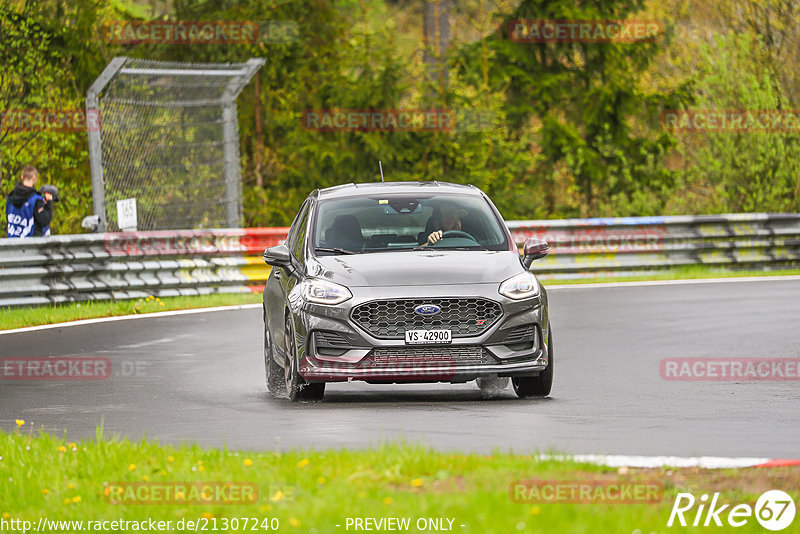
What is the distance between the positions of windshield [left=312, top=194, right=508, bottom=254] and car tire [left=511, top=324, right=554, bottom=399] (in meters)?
1.05

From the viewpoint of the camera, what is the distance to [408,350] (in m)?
11.1

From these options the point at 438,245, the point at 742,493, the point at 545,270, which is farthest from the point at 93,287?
the point at 742,493

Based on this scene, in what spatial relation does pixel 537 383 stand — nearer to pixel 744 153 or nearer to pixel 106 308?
pixel 106 308

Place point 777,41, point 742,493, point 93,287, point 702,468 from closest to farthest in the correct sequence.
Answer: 1. point 742,493
2. point 702,468
3. point 93,287
4. point 777,41

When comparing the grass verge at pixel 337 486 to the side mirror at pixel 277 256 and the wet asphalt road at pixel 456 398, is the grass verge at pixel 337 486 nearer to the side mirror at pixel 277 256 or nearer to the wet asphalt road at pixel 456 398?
the wet asphalt road at pixel 456 398

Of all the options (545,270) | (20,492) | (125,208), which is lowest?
(545,270)

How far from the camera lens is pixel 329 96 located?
34.0 metres

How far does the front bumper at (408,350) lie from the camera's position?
11.1 metres

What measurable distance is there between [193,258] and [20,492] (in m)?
14.5

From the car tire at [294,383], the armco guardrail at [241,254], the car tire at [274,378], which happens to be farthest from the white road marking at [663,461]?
the armco guardrail at [241,254]

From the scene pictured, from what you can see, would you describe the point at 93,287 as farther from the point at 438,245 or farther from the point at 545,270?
the point at 438,245

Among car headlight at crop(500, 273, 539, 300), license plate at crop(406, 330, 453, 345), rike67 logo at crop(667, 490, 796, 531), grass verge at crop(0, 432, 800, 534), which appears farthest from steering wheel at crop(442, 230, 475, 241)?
rike67 logo at crop(667, 490, 796, 531)

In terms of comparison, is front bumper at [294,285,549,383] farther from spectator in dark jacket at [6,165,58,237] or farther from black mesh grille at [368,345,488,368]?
spectator in dark jacket at [6,165,58,237]

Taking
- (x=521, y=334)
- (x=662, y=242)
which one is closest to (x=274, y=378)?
(x=521, y=334)
